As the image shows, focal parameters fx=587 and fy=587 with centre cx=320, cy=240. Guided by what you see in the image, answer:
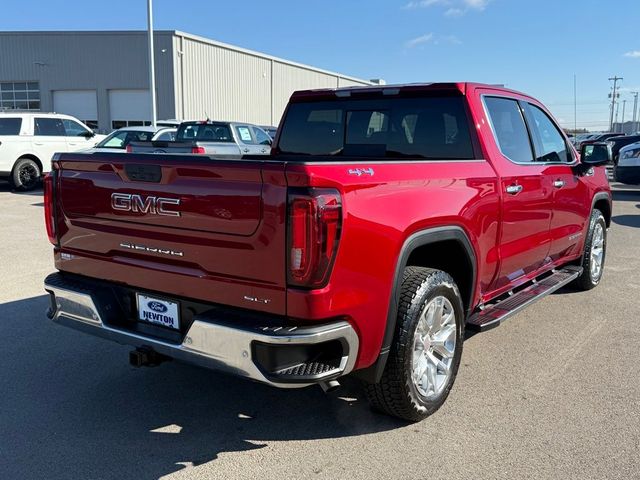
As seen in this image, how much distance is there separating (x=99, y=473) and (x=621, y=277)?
20.7 feet

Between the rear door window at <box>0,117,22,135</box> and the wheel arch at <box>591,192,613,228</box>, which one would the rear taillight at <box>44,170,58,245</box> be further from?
the rear door window at <box>0,117,22,135</box>

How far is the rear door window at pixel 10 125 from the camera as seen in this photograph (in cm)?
1495

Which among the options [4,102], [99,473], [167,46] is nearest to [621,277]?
[99,473]

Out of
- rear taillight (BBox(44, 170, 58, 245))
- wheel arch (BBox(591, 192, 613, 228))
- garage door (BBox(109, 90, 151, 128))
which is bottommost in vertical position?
wheel arch (BBox(591, 192, 613, 228))

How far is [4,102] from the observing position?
117 feet

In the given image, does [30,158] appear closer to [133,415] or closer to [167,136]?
[167,136]

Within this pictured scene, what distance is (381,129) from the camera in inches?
177

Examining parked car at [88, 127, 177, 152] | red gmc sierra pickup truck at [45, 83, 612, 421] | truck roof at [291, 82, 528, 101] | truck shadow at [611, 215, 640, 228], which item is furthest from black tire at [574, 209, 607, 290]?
parked car at [88, 127, 177, 152]

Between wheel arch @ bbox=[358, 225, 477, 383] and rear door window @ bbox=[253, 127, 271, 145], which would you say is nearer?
wheel arch @ bbox=[358, 225, 477, 383]

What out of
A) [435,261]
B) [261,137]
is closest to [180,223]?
[435,261]

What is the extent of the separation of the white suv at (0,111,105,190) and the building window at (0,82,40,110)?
21.8 metres

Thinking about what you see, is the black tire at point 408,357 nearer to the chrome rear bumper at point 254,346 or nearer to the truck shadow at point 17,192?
the chrome rear bumper at point 254,346

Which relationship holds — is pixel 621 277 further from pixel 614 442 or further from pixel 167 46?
pixel 167 46

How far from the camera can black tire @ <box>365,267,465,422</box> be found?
10.4ft
